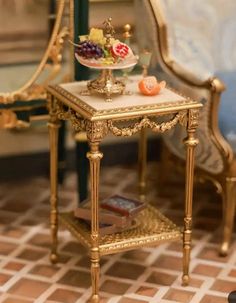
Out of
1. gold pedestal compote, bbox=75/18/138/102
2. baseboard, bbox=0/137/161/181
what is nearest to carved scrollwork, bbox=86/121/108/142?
gold pedestal compote, bbox=75/18/138/102

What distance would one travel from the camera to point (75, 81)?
3057 millimetres

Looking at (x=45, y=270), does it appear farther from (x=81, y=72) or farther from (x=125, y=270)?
(x=81, y=72)

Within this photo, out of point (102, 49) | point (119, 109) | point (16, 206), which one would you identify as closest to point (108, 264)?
point (16, 206)

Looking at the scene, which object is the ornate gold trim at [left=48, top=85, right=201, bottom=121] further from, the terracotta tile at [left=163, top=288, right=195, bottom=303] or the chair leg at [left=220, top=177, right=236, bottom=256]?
the terracotta tile at [left=163, top=288, right=195, bottom=303]

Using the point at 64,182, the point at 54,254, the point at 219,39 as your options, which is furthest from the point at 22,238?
the point at 219,39

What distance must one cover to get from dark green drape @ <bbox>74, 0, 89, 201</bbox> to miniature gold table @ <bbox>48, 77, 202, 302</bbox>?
0.29 m

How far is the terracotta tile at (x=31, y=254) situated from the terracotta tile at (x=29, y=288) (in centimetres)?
16

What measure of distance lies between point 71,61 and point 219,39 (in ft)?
2.17

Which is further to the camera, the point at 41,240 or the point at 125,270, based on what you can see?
the point at 41,240

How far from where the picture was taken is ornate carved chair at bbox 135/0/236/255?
287cm

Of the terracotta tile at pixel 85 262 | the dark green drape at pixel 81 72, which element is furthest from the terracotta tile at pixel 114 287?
the dark green drape at pixel 81 72

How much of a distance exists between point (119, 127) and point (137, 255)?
685 mm

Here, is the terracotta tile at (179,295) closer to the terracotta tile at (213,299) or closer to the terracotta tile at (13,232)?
the terracotta tile at (213,299)

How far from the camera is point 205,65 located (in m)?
3.21
